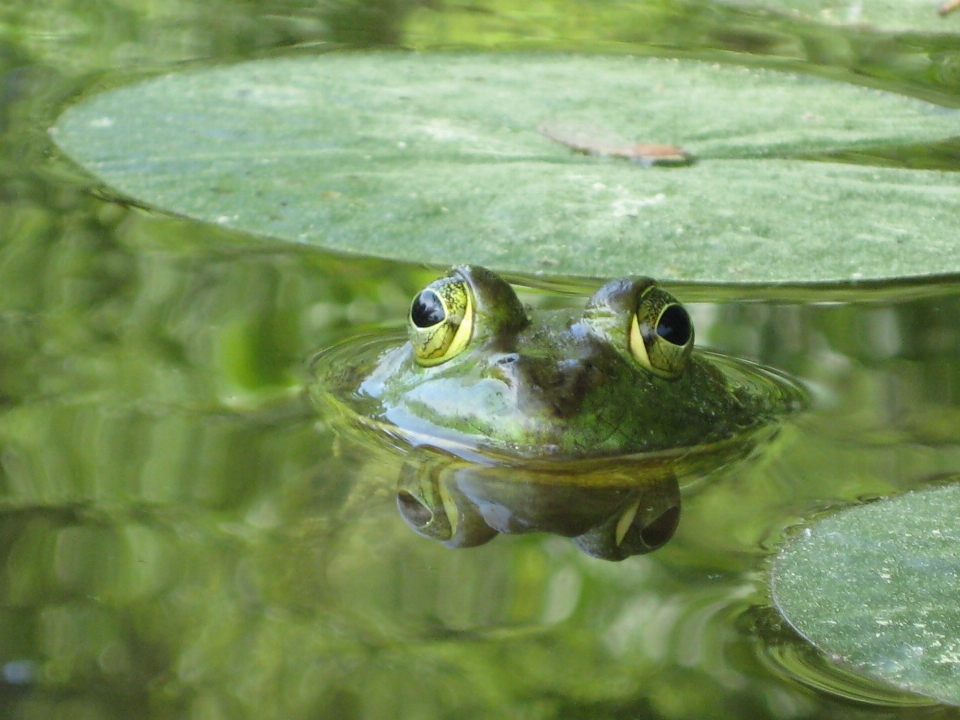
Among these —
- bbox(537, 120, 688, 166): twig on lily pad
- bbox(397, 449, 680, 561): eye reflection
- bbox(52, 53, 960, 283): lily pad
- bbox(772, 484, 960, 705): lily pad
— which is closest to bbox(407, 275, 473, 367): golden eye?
bbox(397, 449, 680, 561): eye reflection

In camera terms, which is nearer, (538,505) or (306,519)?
(306,519)

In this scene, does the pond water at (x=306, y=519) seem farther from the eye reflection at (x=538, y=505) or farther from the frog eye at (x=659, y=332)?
the frog eye at (x=659, y=332)

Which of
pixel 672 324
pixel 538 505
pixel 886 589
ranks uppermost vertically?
pixel 672 324

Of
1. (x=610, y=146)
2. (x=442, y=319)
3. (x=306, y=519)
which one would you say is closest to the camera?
(x=306, y=519)

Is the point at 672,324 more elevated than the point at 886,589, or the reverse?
the point at 672,324

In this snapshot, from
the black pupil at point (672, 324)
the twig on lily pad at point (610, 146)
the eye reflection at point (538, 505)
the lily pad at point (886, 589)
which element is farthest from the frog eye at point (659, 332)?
the twig on lily pad at point (610, 146)

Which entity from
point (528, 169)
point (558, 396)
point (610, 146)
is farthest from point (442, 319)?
point (610, 146)

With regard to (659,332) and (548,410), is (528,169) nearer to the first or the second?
(659,332)
